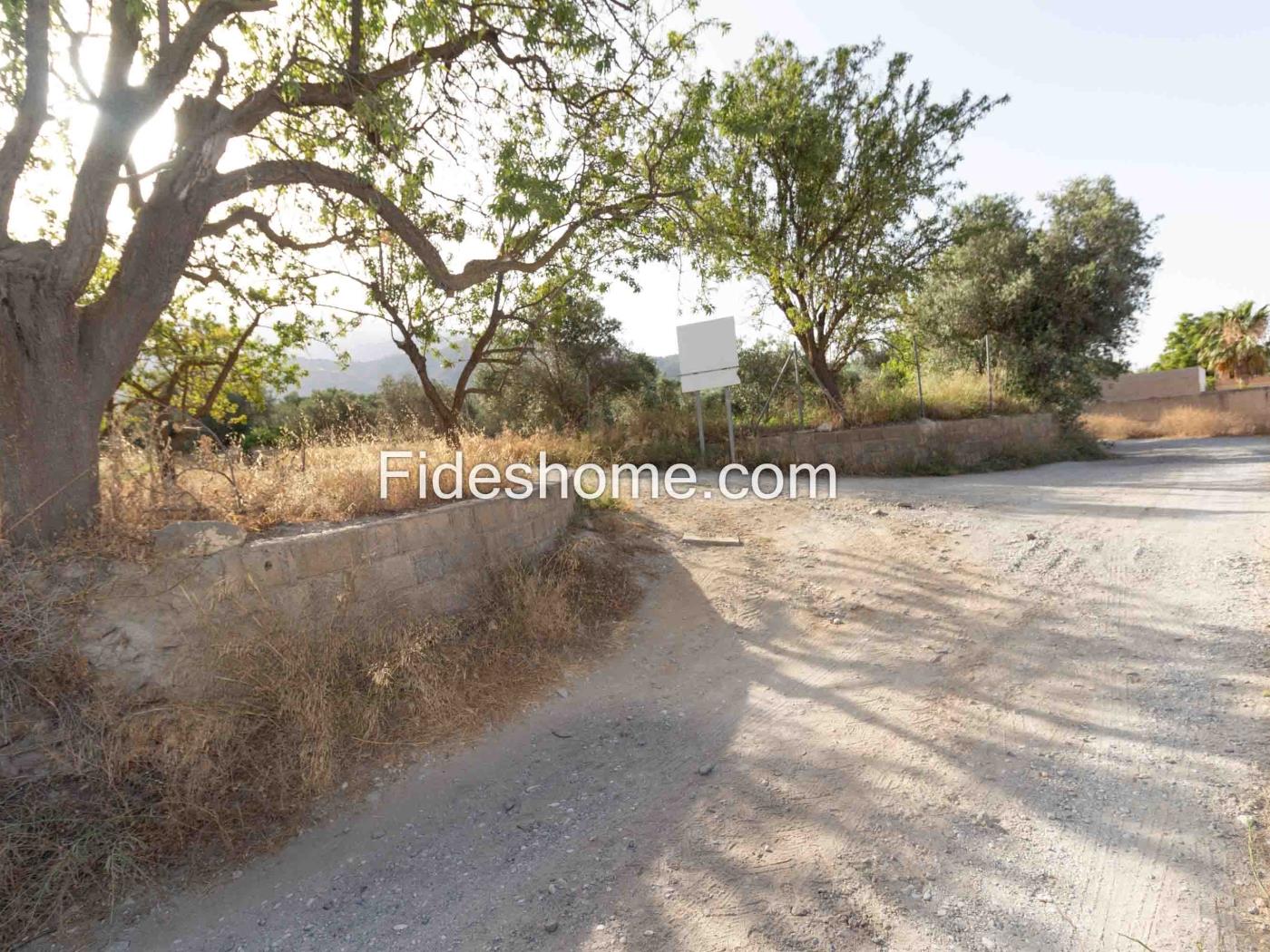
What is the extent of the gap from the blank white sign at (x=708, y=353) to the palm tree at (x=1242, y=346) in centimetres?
2920

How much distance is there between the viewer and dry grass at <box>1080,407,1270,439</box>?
55.8 feet

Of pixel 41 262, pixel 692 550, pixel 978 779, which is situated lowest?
pixel 978 779

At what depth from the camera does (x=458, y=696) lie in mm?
3717

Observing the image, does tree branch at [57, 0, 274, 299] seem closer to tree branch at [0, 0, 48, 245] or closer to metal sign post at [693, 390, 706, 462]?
tree branch at [0, 0, 48, 245]

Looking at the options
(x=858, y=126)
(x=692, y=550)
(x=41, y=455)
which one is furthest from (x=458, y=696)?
(x=858, y=126)

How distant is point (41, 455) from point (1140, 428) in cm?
2410

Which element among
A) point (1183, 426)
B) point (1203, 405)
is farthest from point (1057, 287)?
point (1203, 405)

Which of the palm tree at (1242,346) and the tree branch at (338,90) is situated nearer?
the tree branch at (338,90)

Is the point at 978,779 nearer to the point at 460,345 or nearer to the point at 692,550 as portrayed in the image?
the point at 692,550

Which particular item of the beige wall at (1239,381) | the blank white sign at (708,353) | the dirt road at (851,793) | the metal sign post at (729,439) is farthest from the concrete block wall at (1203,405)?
the dirt road at (851,793)

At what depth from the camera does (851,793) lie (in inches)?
112

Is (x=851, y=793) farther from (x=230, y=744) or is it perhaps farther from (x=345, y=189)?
(x=345, y=189)

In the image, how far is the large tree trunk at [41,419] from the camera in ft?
11.0

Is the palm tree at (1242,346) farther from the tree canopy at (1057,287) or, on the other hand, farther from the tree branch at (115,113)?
the tree branch at (115,113)
